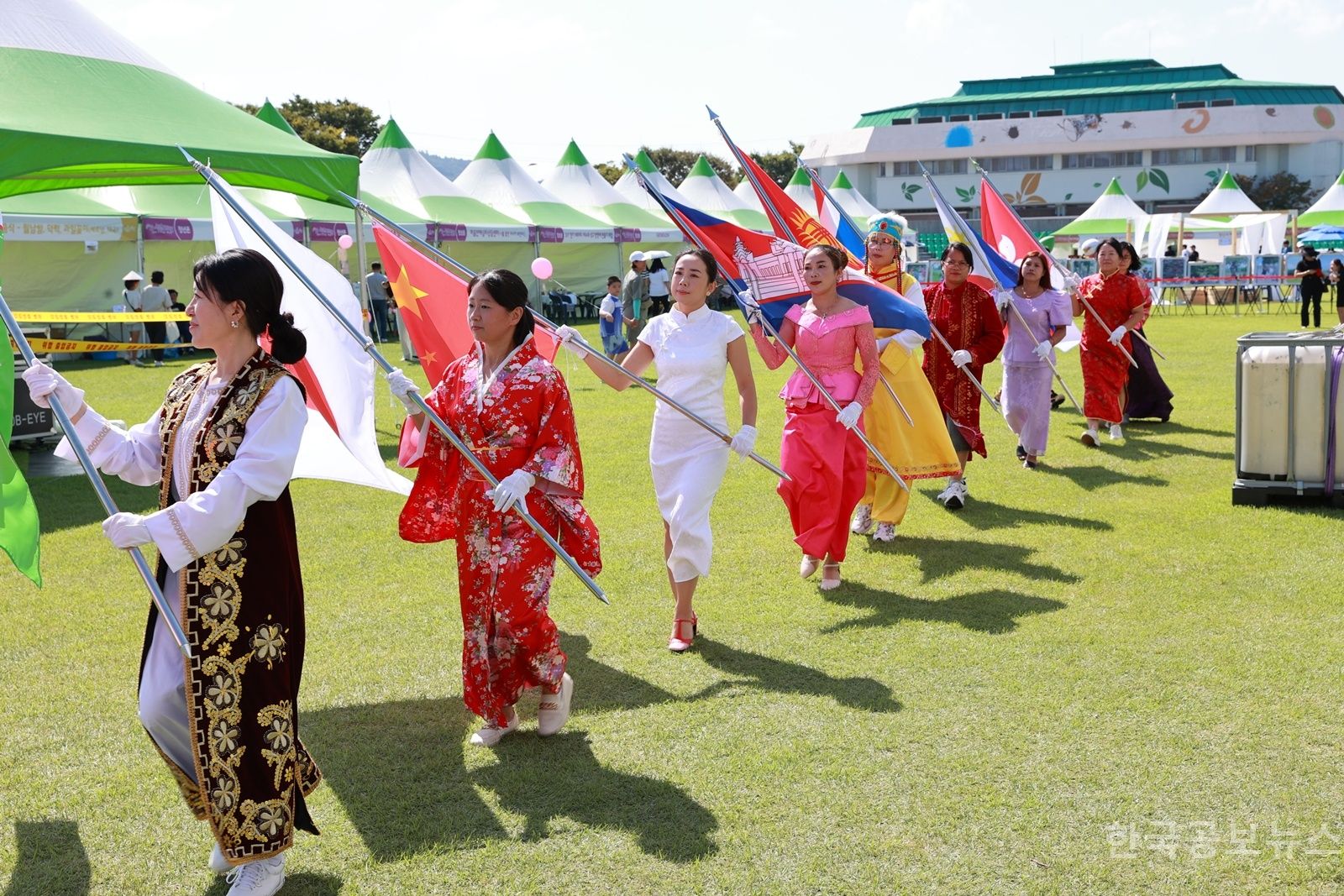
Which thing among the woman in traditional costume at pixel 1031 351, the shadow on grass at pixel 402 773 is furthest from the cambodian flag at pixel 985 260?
the shadow on grass at pixel 402 773

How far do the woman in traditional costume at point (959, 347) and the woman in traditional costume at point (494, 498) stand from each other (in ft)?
15.0

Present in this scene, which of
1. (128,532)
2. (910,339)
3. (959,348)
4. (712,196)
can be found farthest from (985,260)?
(712,196)

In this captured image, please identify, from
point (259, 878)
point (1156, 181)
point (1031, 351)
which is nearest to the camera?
point (259, 878)

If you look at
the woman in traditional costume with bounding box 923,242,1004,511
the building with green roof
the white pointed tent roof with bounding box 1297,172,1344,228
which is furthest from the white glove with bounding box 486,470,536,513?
the building with green roof

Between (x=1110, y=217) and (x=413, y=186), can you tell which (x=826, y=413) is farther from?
(x=1110, y=217)

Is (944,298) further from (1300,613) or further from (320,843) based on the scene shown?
(320,843)

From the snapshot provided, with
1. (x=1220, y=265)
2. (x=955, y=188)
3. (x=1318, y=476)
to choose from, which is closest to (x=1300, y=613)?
(x=1318, y=476)

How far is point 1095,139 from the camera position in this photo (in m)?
78.2

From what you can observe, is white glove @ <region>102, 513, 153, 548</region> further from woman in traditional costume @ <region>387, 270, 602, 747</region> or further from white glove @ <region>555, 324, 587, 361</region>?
white glove @ <region>555, 324, 587, 361</region>

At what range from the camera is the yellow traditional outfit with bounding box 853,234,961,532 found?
7.61m

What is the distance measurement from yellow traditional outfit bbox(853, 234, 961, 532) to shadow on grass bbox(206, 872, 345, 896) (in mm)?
4662

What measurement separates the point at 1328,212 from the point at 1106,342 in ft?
107

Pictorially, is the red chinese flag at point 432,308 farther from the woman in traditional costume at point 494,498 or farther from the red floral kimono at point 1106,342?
the red floral kimono at point 1106,342

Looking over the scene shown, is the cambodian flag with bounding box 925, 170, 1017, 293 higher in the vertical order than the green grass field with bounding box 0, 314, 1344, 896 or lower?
higher
